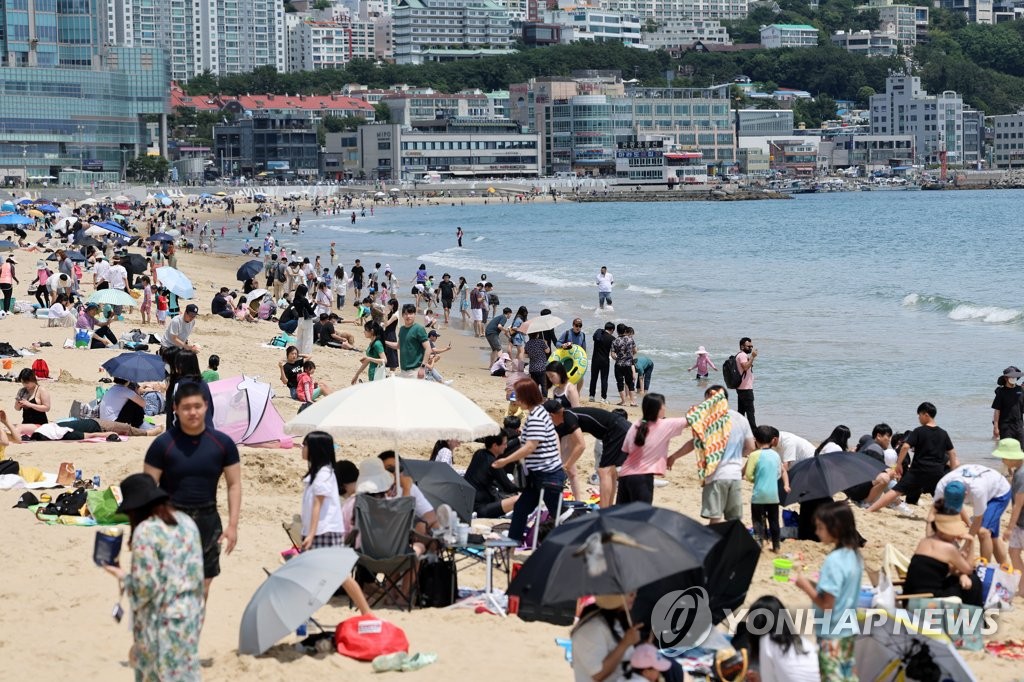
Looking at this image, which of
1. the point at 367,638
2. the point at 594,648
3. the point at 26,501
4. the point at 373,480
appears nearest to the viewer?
the point at 594,648

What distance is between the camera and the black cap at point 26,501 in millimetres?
9383

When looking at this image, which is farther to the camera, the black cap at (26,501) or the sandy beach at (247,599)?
the black cap at (26,501)

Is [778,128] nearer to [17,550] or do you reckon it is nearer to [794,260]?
[794,260]

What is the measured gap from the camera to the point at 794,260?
50844 mm

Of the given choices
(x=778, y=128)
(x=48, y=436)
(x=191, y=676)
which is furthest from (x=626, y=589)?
(x=778, y=128)

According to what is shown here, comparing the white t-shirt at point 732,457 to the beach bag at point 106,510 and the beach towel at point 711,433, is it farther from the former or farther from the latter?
the beach bag at point 106,510

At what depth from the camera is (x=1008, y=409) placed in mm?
12953

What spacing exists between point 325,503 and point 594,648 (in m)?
2.35

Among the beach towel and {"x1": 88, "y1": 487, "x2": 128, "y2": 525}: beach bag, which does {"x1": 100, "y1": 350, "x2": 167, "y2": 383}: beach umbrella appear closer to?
{"x1": 88, "y1": 487, "x2": 128, "y2": 525}: beach bag

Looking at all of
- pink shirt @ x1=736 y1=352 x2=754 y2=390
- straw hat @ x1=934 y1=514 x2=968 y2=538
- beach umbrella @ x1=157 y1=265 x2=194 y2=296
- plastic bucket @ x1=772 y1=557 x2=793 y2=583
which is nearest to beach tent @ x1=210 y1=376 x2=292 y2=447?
plastic bucket @ x1=772 y1=557 x2=793 y2=583

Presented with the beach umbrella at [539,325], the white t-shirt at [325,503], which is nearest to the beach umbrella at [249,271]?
the beach umbrella at [539,325]

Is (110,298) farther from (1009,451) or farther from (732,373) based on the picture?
(1009,451)

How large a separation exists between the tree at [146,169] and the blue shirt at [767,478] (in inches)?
4461

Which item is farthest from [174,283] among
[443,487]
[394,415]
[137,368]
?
[394,415]
